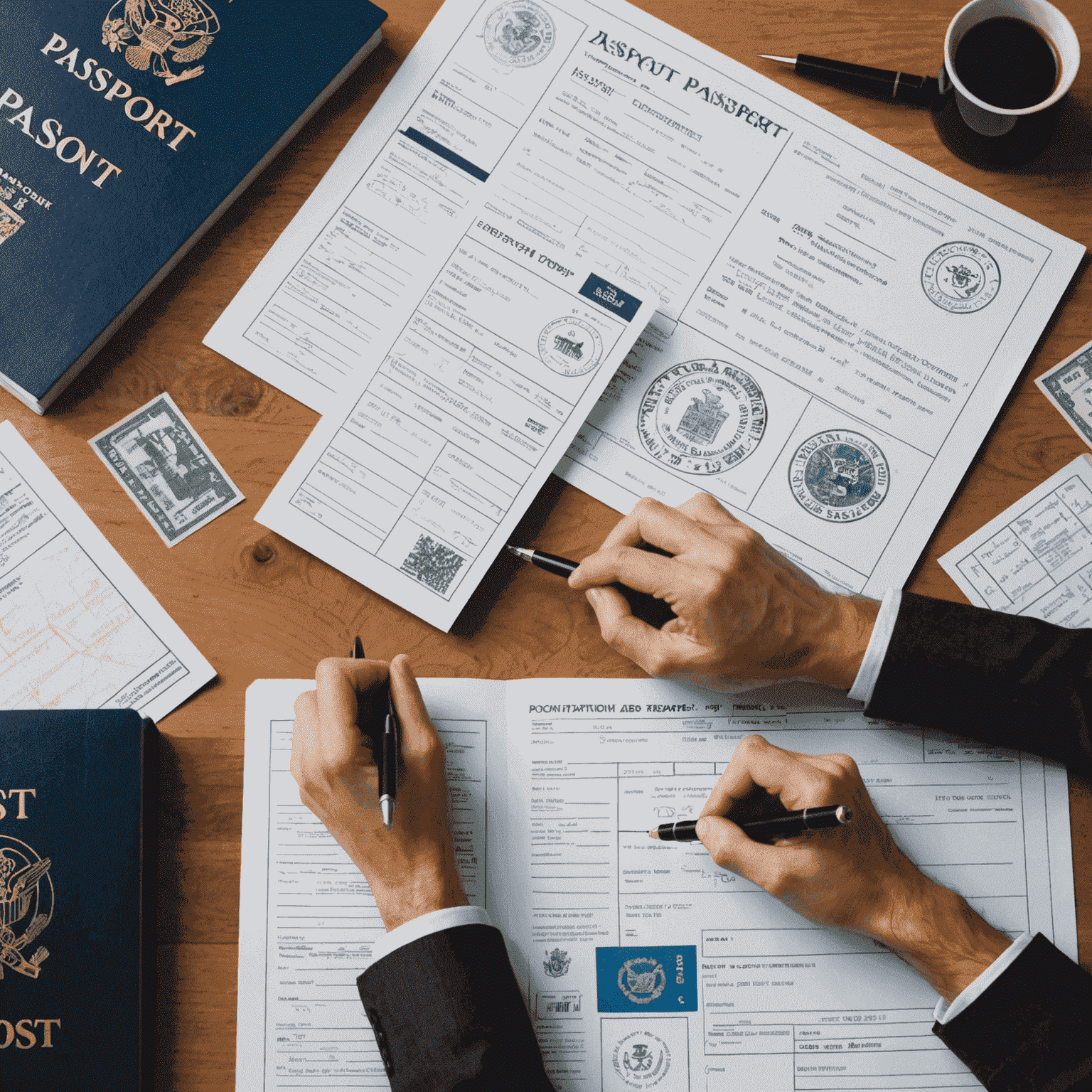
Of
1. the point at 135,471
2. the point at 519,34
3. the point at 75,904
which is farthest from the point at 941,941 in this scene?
the point at 519,34

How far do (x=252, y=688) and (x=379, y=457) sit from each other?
0.25 metres

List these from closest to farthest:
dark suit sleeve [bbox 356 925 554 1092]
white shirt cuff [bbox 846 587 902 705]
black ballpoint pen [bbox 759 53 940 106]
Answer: dark suit sleeve [bbox 356 925 554 1092], white shirt cuff [bbox 846 587 902 705], black ballpoint pen [bbox 759 53 940 106]

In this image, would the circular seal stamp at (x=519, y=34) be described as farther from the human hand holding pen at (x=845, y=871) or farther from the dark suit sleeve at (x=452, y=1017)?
the dark suit sleeve at (x=452, y=1017)

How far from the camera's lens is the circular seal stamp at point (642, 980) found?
0.90 meters

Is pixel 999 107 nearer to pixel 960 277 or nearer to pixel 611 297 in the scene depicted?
pixel 960 277

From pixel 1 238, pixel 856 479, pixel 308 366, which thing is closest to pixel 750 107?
pixel 856 479

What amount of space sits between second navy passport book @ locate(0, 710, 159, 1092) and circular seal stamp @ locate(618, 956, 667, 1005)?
0.43 meters

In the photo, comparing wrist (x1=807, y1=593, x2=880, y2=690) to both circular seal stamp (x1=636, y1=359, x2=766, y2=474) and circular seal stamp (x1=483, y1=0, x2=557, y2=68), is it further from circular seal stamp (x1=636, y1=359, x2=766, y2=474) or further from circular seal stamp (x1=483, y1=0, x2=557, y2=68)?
circular seal stamp (x1=483, y1=0, x2=557, y2=68)

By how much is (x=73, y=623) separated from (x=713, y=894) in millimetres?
664

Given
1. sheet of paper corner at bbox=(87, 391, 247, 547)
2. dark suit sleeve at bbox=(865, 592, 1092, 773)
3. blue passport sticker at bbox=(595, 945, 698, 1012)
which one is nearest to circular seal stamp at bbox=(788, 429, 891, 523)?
dark suit sleeve at bbox=(865, 592, 1092, 773)

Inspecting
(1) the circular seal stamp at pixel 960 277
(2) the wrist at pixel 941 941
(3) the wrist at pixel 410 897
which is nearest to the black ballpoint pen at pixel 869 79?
(1) the circular seal stamp at pixel 960 277

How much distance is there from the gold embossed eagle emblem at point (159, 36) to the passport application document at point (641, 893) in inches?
24.9

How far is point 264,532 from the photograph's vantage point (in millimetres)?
963

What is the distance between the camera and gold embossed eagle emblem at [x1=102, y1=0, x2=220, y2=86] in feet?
3.21
